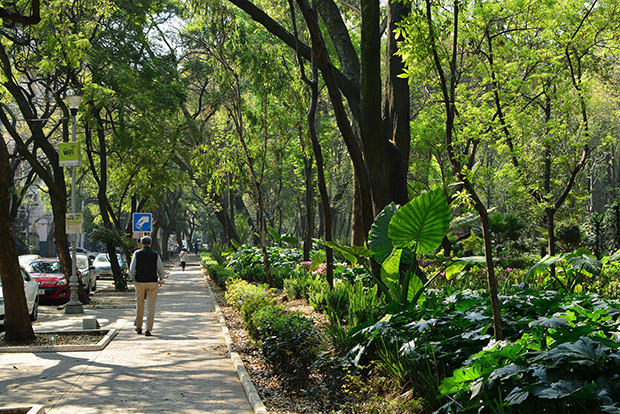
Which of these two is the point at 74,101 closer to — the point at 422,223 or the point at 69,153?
the point at 69,153

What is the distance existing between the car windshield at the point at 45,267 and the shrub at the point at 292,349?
52.7 feet

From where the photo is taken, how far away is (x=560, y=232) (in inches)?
982

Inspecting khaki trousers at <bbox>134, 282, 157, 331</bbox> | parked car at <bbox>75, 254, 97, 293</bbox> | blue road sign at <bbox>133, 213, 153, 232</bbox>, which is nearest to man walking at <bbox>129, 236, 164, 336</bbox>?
khaki trousers at <bbox>134, 282, 157, 331</bbox>

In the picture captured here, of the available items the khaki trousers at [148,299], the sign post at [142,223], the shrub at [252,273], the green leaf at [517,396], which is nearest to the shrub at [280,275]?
the shrub at [252,273]

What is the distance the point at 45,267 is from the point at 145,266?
1114 centimetres

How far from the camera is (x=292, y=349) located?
7762mm

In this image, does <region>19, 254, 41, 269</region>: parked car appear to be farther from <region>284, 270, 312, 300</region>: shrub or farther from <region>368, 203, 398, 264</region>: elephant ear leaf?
<region>368, 203, 398, 264</region>: elephant ear leaf

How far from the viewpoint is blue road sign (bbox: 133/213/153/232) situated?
2847 cm

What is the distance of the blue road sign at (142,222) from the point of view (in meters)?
28.5

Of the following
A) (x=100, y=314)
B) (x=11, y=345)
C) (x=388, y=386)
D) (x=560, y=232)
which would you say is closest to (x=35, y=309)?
(x=100, y=314)

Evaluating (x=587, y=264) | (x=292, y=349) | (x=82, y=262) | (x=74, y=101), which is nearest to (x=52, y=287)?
(x=82, y=262)

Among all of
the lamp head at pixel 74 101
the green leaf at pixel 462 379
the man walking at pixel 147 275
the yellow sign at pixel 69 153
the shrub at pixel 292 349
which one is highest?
the lamp head at pixel 74 101

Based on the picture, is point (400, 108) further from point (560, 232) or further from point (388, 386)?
point (560, 232)

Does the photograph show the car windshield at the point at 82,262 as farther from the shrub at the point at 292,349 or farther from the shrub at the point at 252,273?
the shrub at the point at 292,349
